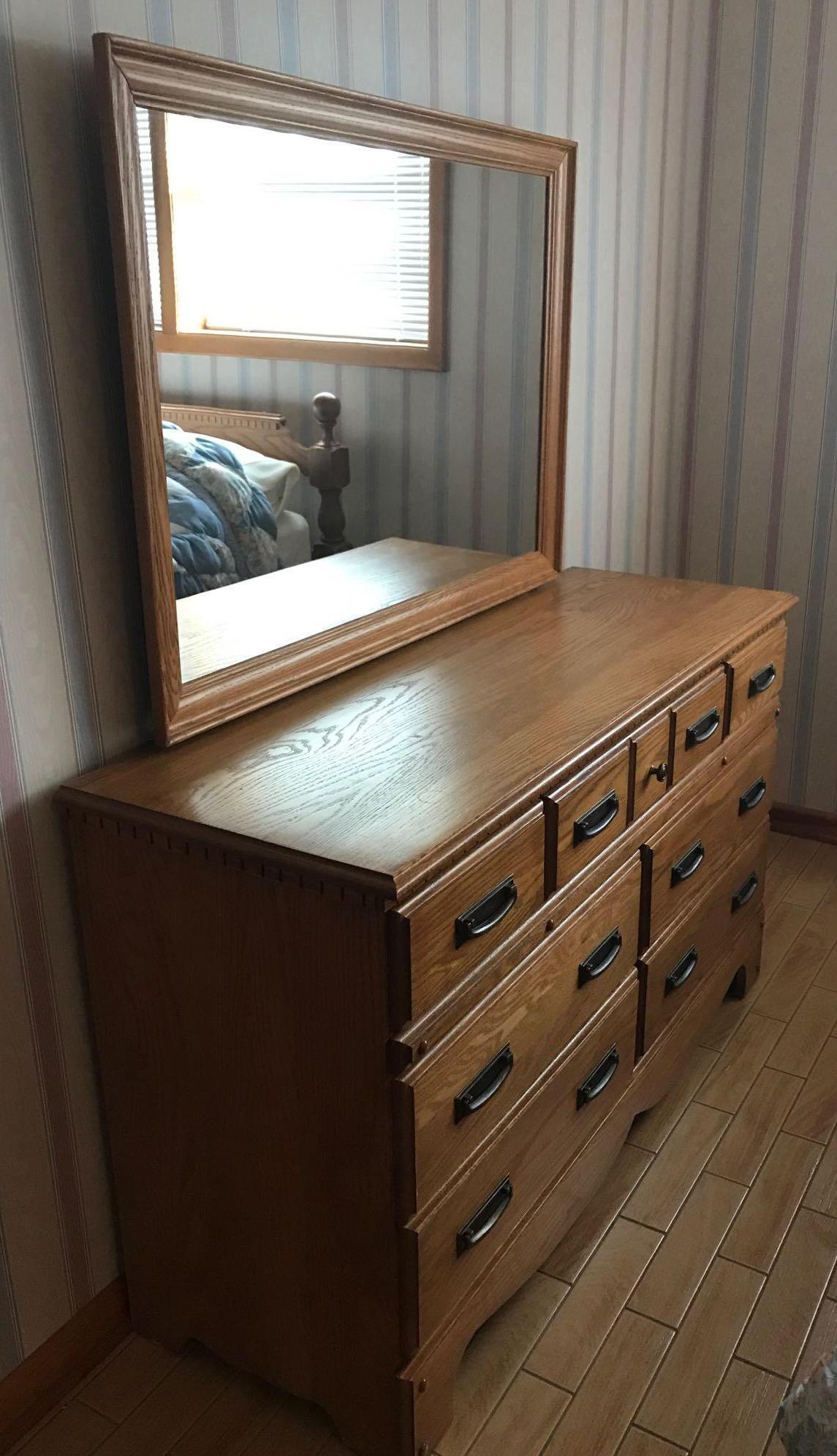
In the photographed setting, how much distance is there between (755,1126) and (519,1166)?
0.69m

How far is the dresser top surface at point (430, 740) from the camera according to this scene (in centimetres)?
133

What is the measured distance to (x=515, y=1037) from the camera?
156 cm

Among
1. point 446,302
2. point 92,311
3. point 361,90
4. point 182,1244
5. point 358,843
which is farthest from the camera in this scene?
point 446,302

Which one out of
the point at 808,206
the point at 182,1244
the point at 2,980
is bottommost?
the point at 182,1244

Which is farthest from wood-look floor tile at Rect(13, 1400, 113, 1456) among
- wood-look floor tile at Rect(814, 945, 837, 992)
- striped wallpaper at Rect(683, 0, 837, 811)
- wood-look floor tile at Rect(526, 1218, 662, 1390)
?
striped wallpaper at Rect(683, 0, 837, 811)

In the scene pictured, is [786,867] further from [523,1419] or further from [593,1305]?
[523,1419]

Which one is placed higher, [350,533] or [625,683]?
[350,533]

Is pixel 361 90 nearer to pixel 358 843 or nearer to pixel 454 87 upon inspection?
pixel 454 87

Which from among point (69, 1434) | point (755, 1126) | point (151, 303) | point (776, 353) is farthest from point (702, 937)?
point (776, 353)

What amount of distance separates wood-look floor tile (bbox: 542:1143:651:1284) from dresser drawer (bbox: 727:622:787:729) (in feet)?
2.54

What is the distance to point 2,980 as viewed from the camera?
145 centimetres

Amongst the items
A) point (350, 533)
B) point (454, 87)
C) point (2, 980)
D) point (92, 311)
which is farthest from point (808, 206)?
point (2, 980)

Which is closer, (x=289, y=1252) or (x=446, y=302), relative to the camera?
(x=289, y=1252)

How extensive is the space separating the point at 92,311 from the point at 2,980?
31.3 inches
